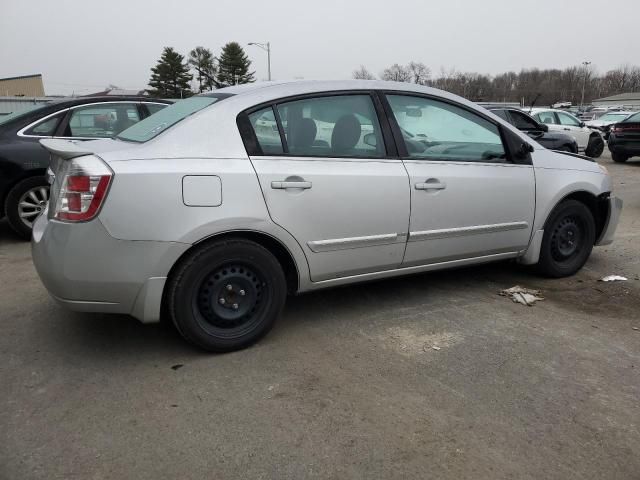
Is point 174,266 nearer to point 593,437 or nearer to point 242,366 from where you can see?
point 242,366

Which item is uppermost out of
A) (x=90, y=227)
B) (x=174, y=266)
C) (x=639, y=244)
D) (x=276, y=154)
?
(x=276, y=154)

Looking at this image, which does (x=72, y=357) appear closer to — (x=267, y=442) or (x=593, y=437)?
(x=267, y=442)

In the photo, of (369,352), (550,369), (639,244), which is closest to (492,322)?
(550,369)

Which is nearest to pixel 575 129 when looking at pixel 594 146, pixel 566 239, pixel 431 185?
pixel 594 146

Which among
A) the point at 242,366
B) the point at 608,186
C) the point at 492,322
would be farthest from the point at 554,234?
the point at 242,366


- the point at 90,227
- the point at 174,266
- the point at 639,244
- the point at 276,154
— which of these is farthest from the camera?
the point at 639,244

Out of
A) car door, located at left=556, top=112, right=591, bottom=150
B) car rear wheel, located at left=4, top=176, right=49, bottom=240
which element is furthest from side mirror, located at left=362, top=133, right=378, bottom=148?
car door, located at left=556, top=112, right=591, bottom=150

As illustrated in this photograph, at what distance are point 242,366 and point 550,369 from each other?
177cm

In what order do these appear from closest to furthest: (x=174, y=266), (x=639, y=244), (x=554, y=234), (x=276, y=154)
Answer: (x=174, y=266) < (x=276, y=154) < (x=554, y=234) < (x=639, y=244)

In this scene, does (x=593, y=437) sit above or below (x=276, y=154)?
below

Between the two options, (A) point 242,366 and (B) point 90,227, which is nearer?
(B) point 90,227

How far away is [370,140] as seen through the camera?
3.63 m

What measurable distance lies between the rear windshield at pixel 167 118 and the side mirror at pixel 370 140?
3.08 feet

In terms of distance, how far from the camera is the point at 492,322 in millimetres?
3760
